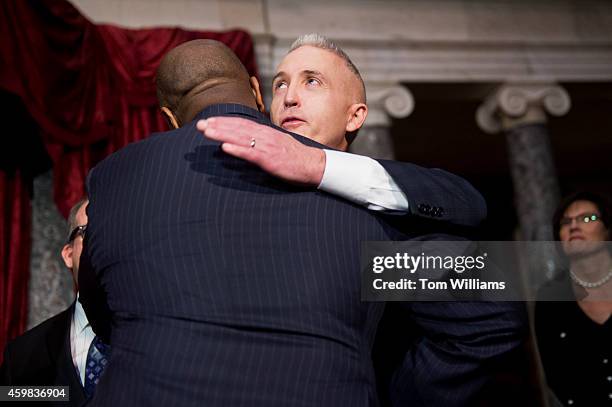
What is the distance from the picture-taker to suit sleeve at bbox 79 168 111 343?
1557 millimetres

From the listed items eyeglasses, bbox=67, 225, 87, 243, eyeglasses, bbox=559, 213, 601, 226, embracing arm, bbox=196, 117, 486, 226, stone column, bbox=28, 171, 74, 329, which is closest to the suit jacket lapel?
eyeglasses, bbox=67, 225, 87, 243

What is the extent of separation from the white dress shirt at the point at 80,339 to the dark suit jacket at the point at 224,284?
3.49ft

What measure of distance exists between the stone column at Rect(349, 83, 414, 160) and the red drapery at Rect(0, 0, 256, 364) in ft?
4.66

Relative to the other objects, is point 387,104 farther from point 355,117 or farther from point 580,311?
point 355,117

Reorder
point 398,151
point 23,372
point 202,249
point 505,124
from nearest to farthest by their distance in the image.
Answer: point 202,249, point 23,372, point 505,124, point 398,151

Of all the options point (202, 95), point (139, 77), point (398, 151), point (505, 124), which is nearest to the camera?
point (202, 95)

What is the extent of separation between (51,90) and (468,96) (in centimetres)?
384

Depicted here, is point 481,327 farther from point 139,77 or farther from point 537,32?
point 537,32

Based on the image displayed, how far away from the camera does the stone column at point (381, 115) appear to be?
19.5 feet

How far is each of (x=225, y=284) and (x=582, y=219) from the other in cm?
292

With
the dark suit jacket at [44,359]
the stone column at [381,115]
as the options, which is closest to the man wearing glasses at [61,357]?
the dark suit jacket at [44,359]

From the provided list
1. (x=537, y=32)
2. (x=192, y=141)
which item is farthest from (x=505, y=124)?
(x=192, y=141)

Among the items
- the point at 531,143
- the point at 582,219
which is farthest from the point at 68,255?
the point at 531,143

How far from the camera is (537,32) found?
654cm
